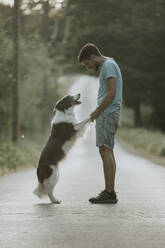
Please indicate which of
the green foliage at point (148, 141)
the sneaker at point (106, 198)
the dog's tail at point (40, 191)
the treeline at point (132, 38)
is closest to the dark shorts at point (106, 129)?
the sneaker at point (106, 198)

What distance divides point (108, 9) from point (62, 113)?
3616 cm

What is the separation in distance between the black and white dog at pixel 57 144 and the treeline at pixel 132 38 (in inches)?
1337

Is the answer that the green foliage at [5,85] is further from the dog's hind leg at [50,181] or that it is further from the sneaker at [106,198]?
the sneaker at [106,198]

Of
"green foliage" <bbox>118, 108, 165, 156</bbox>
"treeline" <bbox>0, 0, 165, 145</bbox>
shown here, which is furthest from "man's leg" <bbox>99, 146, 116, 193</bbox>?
"treeline" <bbox>0, 0, 165, 145</bbox>

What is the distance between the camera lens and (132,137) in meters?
36.7

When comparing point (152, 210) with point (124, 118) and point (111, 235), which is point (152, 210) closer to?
point (111, 235)

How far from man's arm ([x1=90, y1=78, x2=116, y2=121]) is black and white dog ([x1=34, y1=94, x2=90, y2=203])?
0.13 m

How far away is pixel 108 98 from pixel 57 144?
95 centimetres

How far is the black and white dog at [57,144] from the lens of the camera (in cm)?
776

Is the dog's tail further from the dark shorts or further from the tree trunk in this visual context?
the tree trunk

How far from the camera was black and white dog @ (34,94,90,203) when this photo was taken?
25.5 ft

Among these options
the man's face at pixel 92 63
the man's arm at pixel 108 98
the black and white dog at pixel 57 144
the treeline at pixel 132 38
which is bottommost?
the treeline at pixel 132 38

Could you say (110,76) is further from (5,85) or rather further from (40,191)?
(5,85)

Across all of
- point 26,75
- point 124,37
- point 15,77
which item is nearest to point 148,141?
point 26,75
